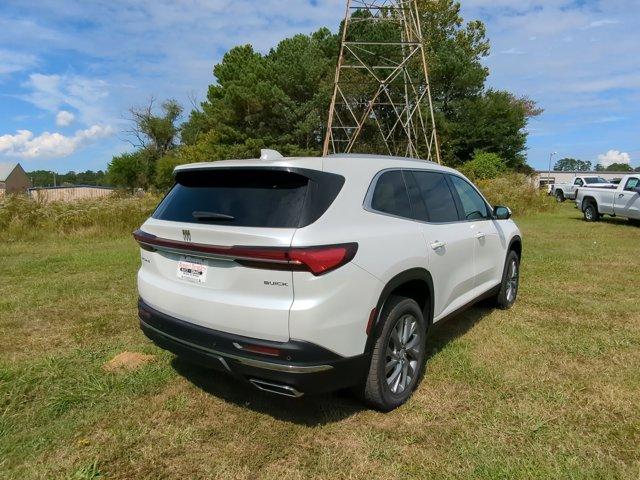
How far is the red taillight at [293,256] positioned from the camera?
8.38ft

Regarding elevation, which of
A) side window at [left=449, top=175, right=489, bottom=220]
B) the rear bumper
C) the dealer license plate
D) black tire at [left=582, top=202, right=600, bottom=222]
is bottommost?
black tire at [left=582, top=202, right=600, bottom=222]

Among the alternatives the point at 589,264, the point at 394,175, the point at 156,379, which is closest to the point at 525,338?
the point at 394,175

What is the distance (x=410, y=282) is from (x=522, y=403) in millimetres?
1174

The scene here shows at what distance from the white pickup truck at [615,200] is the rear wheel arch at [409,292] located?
13878mm

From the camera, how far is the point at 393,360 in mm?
3301

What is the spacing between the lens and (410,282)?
336cm

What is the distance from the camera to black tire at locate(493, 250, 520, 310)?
5422 mm

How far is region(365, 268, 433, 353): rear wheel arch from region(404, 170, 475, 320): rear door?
0.34ft

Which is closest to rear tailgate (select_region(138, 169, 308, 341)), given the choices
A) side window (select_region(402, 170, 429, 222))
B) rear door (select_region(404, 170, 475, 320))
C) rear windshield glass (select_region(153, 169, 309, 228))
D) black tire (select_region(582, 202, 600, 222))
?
rear windshield glass (select_region(153, 169, 309, 228))

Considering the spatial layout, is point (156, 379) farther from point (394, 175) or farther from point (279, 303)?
point (394, 175)

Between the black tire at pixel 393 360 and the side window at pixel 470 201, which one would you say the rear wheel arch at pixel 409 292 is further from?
the side window at pixel 470 201

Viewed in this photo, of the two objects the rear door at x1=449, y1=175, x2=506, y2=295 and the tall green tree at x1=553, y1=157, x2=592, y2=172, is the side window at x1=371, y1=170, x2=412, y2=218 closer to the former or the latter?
the rear door at x1=449, y1=175, x2=506, y2=295

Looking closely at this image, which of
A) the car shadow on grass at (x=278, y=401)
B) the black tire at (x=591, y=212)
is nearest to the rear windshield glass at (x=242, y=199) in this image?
the car shadow on grass at (x=278, y=401)

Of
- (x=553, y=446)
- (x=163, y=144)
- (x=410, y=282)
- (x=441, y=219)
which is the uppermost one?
(x=163, y=144)
